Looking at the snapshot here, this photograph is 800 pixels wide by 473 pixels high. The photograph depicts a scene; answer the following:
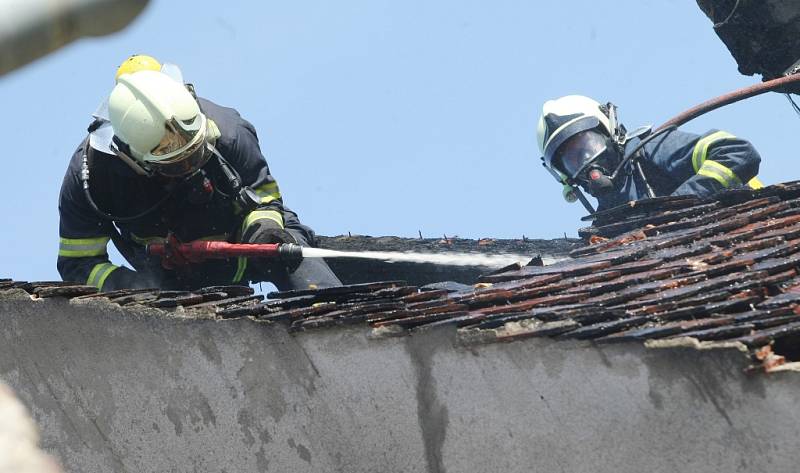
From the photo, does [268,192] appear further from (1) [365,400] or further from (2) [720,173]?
(1) [365,400]

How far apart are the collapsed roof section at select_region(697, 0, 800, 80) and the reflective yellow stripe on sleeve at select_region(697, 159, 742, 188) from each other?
72.5 inches

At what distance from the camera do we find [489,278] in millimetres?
5262

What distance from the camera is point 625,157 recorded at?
26.7 ft

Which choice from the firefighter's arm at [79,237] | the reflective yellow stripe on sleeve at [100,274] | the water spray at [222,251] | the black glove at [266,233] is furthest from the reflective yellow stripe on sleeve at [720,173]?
the reflective yellow stripe on sleeve at [100,274]

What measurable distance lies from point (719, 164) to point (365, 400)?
4114 millimetres

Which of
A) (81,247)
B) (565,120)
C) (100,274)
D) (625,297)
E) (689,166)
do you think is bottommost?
(625,297)

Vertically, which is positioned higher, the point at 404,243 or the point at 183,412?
the point at 404,243

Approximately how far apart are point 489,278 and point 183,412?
4.94ft

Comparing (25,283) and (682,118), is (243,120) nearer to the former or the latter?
(25,283)

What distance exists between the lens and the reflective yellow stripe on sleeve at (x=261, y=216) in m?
7.03

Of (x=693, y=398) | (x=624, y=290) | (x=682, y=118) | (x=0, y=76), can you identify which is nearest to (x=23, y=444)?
(x=624, y=290)

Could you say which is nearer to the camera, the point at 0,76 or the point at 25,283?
the point at 0,76

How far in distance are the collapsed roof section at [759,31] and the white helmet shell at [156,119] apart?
4.66 meters

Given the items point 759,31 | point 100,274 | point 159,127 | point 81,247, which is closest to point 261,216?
point 159,127
